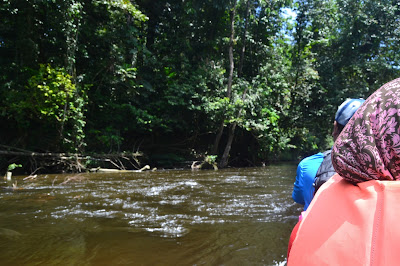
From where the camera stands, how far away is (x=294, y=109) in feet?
65.4

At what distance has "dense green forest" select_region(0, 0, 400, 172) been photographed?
10.3m

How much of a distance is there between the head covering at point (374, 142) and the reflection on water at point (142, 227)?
7.70 ft

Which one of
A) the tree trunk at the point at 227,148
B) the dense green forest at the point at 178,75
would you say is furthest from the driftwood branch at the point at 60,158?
the tree trunk at the point at 227,148

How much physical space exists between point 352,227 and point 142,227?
A: 3556 millimetres

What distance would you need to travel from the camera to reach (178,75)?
49.2 feet

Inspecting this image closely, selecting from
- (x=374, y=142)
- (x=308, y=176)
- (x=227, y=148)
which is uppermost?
(x=374, y=142)

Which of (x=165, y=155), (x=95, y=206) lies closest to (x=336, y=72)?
(x=165, y=155)

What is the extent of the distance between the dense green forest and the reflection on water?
4.86 m

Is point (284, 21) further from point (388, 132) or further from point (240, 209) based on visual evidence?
point (388, 132)

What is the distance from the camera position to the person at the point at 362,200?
0.75m

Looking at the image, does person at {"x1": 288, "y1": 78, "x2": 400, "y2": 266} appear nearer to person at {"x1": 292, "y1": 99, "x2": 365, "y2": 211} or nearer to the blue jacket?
person at {"x1": 292, "y1": 99, "x2": 365, "y2": 211}

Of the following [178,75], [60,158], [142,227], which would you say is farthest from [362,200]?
[178,75]

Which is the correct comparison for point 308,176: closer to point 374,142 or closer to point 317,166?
point 317,166

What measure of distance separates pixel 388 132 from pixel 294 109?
790 inches
